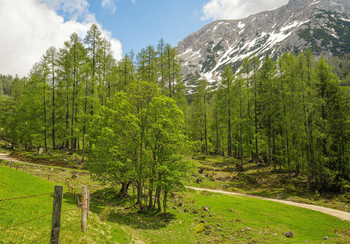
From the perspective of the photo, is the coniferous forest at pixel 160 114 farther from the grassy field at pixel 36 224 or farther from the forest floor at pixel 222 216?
the grassy field at pixel 36 224

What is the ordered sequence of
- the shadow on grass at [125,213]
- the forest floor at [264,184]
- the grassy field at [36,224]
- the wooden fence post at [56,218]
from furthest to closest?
the forest floor at [264,184], the shadow on grass at [125,213], the grassy field at [36,224], the wooden fence post at [56,218]

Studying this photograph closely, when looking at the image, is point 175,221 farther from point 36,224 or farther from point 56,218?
point 56,218

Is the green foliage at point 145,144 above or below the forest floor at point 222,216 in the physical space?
above

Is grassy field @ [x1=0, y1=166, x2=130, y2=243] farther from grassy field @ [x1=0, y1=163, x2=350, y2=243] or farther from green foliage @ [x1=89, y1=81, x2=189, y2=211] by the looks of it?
green foliage @ [x1=89, y1=81, x2=189, y2=211]

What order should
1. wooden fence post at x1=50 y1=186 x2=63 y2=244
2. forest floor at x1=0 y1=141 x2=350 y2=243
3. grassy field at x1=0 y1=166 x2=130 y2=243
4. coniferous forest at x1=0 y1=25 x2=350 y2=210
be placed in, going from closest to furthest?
wooden fence post at x1=50 y1=186 x2=63 y2=244
grassy field at x1=0 y1=166 x2=130 y2=243
forest floor at x1=0 y1=141 x2=350 y2=243
coniferous forest at x1=0 y1=25 x2=350 y2=210

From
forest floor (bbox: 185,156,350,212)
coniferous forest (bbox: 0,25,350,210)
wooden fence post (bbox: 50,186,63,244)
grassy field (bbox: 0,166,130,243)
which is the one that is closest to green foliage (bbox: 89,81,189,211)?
coniferous forest (bbox: 0,25,350,210)

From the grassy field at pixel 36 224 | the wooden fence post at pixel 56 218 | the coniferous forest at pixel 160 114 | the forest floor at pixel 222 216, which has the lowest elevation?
the forest floor at pixel 222 216

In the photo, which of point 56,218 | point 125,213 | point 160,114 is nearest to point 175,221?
point 125,213

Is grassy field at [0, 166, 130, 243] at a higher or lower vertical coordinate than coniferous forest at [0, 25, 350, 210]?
lower

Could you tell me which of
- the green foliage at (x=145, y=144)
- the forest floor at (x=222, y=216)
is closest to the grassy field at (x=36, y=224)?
the forest floor at (x=222, y=216)

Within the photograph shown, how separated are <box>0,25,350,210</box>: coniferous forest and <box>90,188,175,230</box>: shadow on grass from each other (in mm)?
1449

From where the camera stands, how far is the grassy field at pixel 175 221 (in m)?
12.7

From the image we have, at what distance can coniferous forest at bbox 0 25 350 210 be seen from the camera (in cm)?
2294

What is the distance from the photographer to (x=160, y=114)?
2288cm
